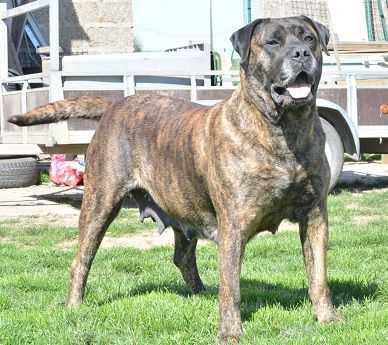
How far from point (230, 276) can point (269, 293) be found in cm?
106

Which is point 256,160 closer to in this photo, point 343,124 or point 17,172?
point 343,124

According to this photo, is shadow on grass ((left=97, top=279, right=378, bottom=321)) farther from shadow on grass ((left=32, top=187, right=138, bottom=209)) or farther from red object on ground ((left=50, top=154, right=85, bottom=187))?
red object on ground ((left=50, top=154, right=85, bottom=187))

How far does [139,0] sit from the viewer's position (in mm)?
21062

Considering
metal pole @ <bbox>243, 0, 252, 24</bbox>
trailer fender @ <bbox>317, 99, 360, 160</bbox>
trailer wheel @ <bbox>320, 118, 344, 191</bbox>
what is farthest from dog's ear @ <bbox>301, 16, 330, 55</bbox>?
metal pole @ <bbox>243, 0, 252, 24</bbox>

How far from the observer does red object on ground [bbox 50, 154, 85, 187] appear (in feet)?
45.5

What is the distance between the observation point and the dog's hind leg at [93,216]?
218 inches

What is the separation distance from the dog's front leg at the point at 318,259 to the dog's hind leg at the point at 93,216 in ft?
4.44

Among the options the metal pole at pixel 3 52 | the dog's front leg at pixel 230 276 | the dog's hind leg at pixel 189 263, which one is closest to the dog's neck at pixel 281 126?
the dog's front leg at pixel 230 276

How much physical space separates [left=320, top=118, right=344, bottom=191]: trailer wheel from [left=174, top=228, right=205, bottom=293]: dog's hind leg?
16.5 feet

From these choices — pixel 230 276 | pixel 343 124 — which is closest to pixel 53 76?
pixel 343 124

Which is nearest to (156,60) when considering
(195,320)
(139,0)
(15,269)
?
(15,269)

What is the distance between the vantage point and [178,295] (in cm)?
565

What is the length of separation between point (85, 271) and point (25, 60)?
9.39 m

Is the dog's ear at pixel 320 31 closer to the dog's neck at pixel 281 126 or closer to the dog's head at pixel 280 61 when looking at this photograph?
the dog's head at pixel 280 61
